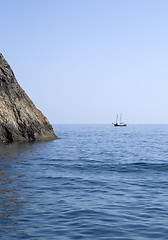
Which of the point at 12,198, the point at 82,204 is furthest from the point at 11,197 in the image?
the point at 82,204

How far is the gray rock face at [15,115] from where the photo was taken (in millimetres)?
42250

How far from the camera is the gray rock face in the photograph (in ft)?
139

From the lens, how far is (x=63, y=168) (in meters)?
21.3

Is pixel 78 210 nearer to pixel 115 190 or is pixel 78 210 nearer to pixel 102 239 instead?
pixel 102 239

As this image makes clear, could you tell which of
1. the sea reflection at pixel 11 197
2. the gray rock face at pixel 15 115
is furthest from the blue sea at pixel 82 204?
the gray rock face at pixel 15 115

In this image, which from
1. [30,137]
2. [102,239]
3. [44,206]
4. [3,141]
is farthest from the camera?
[30,137]

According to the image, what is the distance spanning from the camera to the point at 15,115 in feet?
145

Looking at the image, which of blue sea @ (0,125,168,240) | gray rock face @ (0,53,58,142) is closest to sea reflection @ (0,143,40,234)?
blue sea @ (0,125,168,240)

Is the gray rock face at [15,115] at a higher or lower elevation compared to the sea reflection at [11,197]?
higher

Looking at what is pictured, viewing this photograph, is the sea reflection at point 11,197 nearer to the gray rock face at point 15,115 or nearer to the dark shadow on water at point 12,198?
the dark shadow on water at point 12,198

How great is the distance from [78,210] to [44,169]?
33.2 ft

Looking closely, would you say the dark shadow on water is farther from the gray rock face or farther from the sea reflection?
the gray rock face

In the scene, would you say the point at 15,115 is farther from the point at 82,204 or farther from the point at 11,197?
the point at 82,204

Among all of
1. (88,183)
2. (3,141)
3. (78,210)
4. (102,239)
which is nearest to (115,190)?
(88,183)
